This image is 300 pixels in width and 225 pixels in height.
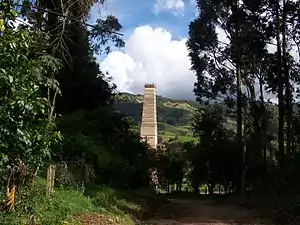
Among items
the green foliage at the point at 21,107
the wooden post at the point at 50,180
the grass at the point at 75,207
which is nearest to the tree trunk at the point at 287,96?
the grass at the point at 75,207

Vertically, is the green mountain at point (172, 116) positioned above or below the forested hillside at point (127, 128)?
above

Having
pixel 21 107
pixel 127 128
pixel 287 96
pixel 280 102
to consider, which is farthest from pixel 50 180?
pixel 287 96

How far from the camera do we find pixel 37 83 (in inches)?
300

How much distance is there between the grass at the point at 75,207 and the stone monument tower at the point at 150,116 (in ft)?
55.6

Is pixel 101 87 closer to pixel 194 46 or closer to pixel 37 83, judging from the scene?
pixel 194 46

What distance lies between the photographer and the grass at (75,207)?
8.79m

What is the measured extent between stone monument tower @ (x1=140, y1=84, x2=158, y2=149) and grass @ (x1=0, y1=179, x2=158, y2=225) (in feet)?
55.6

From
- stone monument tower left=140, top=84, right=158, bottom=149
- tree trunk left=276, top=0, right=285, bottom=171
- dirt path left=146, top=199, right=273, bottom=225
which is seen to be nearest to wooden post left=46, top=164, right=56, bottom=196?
dirt path left=146, top=199, right=273, bottom=225

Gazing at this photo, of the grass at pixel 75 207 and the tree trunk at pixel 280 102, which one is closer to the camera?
the grass at pixel 75 207

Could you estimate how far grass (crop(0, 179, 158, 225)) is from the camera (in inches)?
346

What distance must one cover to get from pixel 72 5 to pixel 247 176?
18.1 metres

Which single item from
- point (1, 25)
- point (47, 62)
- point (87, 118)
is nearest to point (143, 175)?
point (87, 118)

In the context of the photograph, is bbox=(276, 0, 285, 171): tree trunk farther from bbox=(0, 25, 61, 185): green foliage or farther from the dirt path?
bbox=(0, 25, 61, 185): green foliage

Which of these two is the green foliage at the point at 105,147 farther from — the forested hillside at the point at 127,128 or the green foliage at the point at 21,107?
the green foliage at the point at 21,107
